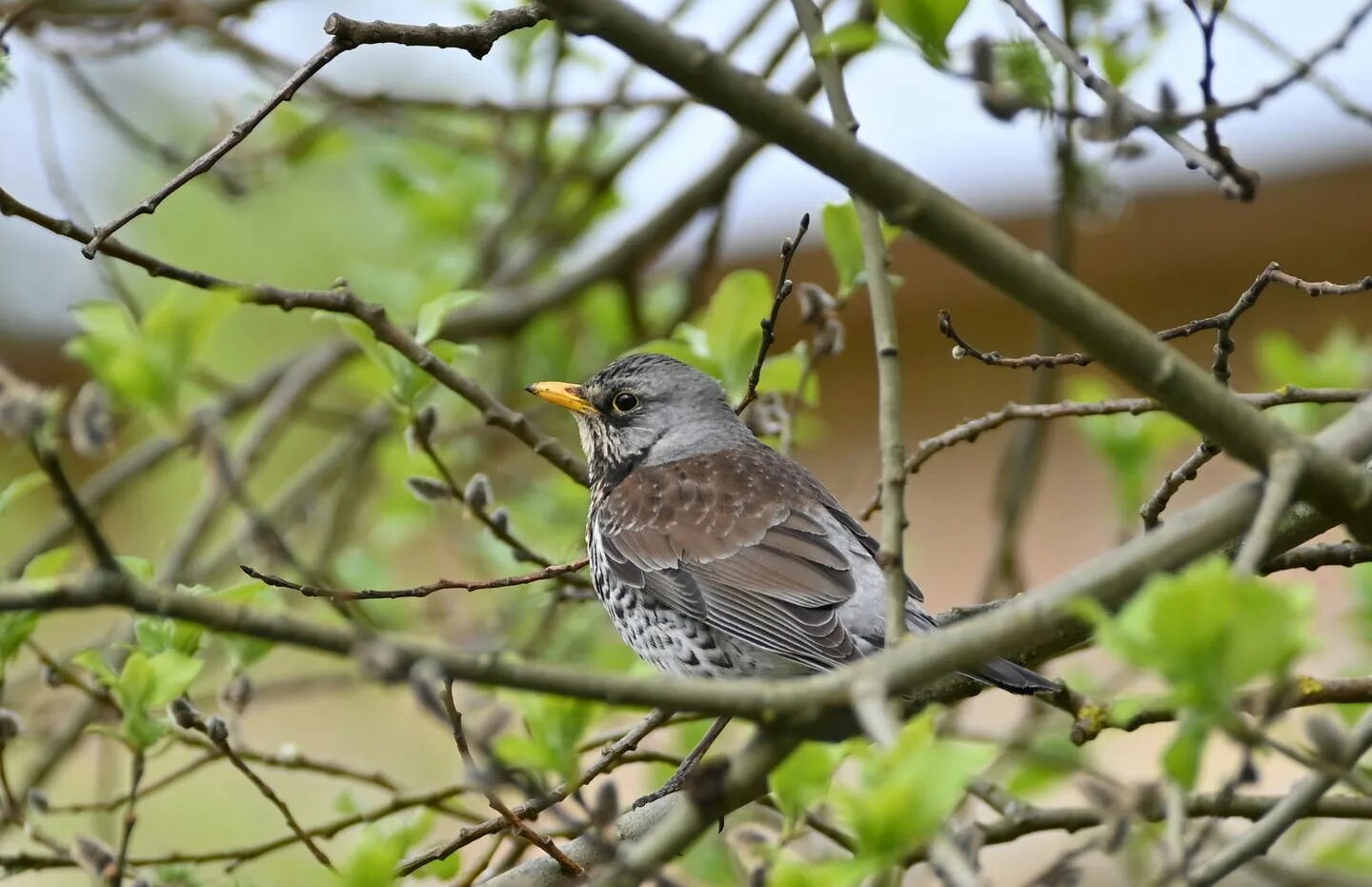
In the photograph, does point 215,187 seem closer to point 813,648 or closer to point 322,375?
point 322,375

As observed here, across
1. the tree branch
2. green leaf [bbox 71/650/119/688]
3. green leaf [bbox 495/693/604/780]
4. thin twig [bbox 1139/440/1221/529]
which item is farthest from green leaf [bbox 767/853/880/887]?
green leaf [bbox 71/650/119/688]

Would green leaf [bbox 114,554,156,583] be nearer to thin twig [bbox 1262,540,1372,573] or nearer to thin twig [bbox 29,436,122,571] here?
thin twig [bbox 29,436,122,571]

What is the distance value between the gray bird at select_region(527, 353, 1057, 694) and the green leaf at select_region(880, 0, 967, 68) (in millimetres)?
1250

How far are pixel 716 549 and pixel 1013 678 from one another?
1.20 metres

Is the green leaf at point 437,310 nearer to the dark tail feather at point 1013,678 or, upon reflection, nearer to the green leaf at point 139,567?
the green leaf at point 139,567

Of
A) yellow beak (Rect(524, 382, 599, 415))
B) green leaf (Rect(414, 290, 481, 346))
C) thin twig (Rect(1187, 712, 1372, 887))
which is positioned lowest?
thin twig (Rect(1187, 712, 1372, 887))

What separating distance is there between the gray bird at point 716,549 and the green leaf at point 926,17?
1.25m

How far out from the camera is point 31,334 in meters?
7.52

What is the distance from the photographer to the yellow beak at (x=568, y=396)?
4105mm

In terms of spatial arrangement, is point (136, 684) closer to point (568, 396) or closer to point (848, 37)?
point (848, 37)

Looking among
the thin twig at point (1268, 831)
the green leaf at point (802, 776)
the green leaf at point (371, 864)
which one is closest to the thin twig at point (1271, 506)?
the thin twig at point (1268, 831)

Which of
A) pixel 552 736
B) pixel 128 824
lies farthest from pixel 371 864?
pixel 128 824

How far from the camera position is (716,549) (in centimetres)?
360

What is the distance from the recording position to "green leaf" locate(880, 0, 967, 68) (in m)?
2.07
